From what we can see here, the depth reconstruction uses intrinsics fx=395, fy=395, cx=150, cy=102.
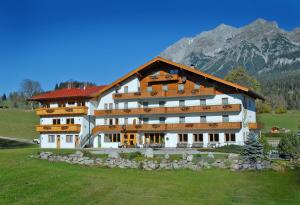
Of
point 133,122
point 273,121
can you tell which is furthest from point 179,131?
point 273,121

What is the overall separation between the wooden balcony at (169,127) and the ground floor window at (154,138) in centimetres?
153

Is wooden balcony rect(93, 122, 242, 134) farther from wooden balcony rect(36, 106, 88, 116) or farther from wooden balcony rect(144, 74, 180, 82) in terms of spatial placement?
wooden balcony rect(144, 74, 180, 82)

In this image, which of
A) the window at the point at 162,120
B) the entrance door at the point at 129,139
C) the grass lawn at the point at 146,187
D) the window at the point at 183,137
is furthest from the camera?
the entrance door at the point at 129,139

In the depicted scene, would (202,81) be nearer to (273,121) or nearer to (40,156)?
(40,156)

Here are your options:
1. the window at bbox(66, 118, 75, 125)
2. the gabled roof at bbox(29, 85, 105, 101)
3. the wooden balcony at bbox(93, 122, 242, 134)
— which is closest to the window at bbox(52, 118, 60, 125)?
the window at bbox(66, 118, 75, 125)

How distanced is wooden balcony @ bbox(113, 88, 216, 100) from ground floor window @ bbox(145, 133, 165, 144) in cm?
536

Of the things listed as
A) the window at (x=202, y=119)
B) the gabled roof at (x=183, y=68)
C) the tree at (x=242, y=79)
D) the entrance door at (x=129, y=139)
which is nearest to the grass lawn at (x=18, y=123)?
the gabled roof at (x=183, y=68)

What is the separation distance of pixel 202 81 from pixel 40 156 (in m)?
25.7

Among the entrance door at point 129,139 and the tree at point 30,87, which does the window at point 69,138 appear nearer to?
the entrance door at point 129,139

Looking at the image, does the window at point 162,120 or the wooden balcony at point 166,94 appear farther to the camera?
the window at point 162,120

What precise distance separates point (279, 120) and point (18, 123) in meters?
65.2

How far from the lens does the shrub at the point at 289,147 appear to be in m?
32.8

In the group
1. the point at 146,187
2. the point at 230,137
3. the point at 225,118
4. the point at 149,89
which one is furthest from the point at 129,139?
the point at 146,187

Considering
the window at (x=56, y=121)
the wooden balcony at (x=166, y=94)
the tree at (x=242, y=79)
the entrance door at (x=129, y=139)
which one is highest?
the tree at (x=242, y=79)
